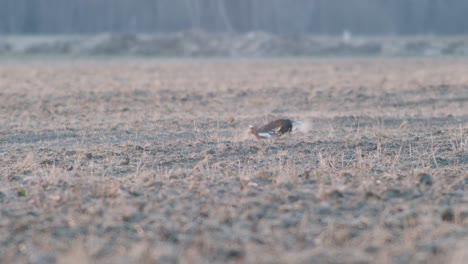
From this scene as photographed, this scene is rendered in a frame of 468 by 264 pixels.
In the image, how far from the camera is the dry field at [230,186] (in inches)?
261

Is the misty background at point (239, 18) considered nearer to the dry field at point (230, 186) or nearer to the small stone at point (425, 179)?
the dry field at point (230, 186)

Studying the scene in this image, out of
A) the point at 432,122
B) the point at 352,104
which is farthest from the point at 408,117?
the point at 352,104

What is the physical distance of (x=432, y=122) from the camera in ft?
56.8

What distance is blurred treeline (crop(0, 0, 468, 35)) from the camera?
78.2 meters

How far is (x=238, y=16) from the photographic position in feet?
261

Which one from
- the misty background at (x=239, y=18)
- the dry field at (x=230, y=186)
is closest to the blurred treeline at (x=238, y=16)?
the misty background at (x=239, y=18)

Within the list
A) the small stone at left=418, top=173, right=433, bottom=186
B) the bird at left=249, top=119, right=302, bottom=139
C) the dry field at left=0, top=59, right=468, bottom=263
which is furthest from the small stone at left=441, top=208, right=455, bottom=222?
the bird at left=249, top=119, right=302, bottom=139

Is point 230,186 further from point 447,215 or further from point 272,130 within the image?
point 272,130

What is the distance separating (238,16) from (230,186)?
71.6 metres

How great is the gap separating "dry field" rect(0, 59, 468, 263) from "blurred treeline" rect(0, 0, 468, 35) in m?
58.3

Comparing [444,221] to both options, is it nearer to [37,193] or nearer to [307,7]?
[37,193]

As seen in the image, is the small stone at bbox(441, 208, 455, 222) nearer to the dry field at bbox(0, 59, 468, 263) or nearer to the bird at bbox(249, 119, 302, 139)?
the dry field at bbox(0, 59, 468, 263)

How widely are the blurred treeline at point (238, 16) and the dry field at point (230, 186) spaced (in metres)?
58.3

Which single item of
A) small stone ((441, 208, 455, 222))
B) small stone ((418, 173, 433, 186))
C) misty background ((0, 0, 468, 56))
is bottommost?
small stone ((441, 208, 455, 222))
